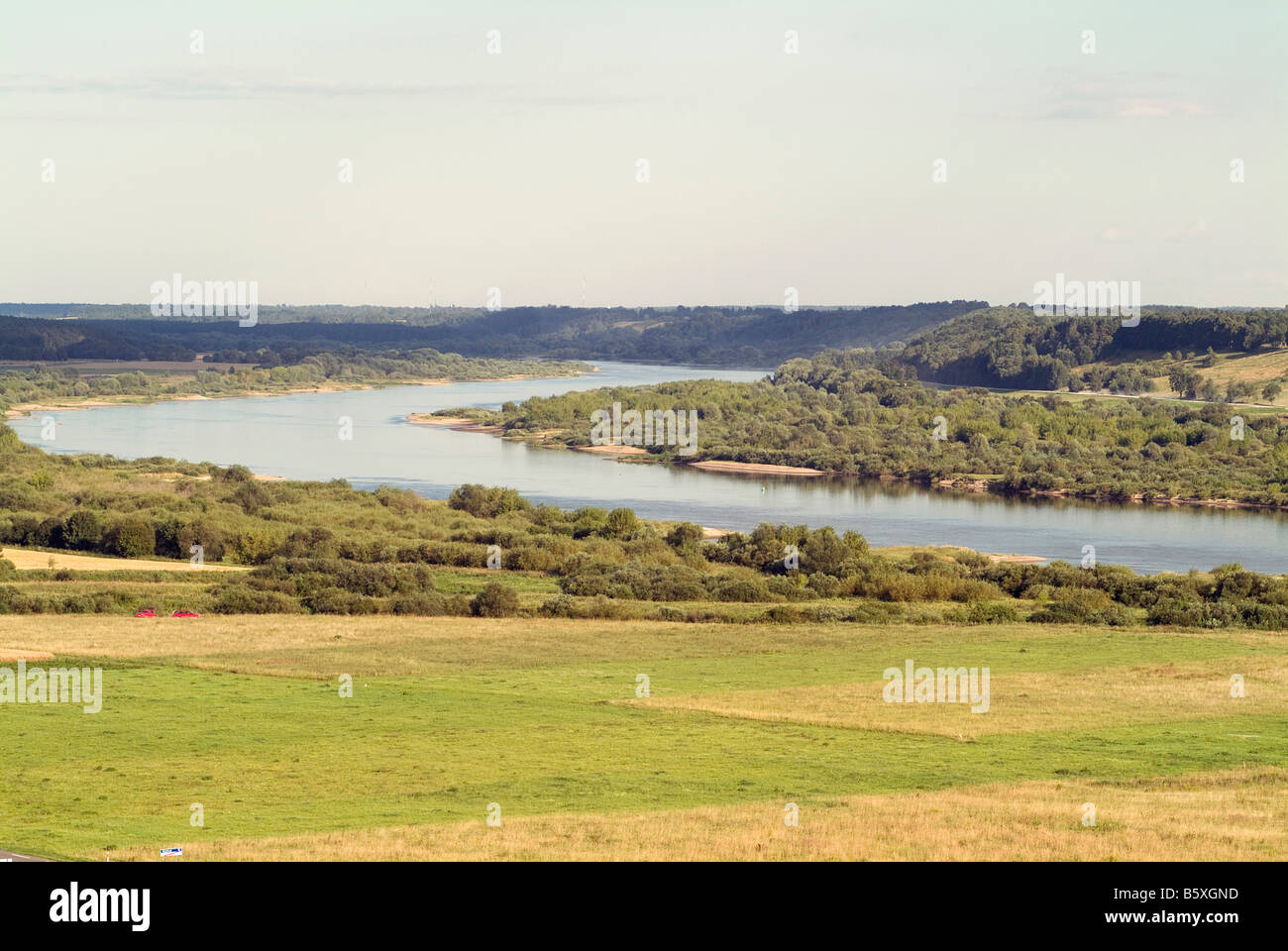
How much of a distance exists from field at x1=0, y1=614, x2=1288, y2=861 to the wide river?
26.1 metres

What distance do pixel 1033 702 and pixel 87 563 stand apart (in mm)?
32582

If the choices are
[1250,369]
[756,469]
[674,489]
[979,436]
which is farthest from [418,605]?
[1250,369]

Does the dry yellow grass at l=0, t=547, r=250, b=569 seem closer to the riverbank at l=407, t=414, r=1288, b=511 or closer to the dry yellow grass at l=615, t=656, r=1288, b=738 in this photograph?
the dry yellow grass at l=615, t=656, r=1288, b=738

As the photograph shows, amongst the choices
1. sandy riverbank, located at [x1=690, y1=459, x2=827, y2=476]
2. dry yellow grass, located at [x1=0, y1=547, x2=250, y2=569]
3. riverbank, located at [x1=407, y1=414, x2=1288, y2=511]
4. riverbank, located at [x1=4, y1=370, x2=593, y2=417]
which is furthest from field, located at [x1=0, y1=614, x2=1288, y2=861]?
riverbank, located at [x1=4, y1=370, x2=593, y2=417]

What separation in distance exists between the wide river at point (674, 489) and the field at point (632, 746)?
85.5 feet

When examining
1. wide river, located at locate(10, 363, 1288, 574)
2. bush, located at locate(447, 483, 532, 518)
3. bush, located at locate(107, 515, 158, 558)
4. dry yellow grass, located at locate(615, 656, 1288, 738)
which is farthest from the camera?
wide river, located at locate(10, 363, 1288, 574)

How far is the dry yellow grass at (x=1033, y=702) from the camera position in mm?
23891

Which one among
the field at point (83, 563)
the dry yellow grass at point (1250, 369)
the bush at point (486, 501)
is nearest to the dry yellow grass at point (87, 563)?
the field at point (83, 563)

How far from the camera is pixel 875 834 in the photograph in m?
15.4

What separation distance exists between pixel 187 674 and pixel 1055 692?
52.8ft

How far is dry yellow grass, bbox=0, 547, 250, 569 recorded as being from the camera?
4594 cm

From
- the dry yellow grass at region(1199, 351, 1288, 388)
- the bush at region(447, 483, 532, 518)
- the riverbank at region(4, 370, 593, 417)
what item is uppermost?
the dry yellow grass at region(1199, 351, 1288, 388)
